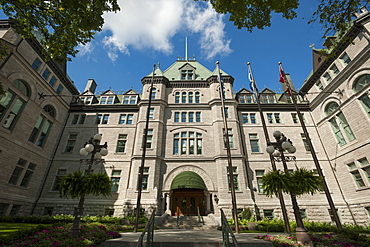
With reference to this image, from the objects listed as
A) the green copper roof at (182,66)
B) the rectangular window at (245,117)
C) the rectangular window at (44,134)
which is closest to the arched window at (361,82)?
the rectangular window at (245,117)

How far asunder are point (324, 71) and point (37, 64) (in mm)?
34823

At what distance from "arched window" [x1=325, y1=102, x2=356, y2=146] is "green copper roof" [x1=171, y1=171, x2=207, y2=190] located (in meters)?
16.5

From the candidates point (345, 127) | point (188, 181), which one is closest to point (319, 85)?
point (345, 127)

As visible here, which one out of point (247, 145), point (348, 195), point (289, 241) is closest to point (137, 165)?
point (247, 145)

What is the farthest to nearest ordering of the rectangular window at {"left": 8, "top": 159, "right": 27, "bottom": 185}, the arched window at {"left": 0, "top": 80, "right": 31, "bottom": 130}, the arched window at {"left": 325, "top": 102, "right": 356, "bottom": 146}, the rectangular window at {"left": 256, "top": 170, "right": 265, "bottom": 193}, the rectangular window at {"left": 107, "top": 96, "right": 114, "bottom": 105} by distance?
the rectangular window at {"left": 107, "top": 96, "right": 114, "bottom": 105} < the rectangular window at {"left": 256, "top": 170, "right": 265, "bottom": 193} < the arched window at {"left": 325, "top": 102, "right": 356, "bottom": 146} < the rectangular window at {"left": 8, "top": 159, "right": 27, "bottom": 185} < the arched window at {"left": 0, "top": 80, "right": 31, "bottom": 130}

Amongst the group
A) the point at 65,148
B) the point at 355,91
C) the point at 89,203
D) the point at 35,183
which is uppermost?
the point at 355,91

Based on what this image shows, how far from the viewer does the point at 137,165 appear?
67.2 ft

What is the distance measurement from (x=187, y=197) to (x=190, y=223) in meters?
4.35

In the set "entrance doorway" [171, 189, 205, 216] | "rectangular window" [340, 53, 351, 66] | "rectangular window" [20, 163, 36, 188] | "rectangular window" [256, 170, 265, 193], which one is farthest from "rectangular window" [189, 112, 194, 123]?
"rectangular window" [20, 163, 36, 188]

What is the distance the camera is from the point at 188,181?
730 inches

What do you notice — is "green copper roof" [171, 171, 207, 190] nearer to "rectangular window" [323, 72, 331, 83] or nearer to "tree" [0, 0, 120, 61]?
"tree" [0, 0, 120, 61]

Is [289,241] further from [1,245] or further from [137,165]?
[137,165]

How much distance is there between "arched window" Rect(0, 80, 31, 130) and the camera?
16.7 metres

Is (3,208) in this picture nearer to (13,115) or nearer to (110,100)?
(13,115)
